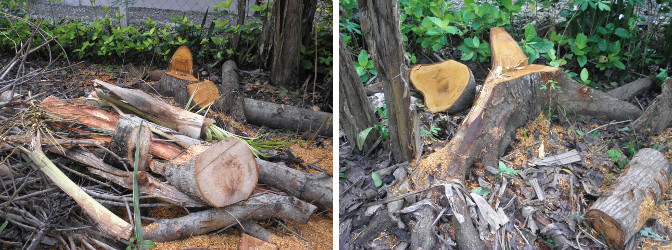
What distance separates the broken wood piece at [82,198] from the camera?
104 centimetres

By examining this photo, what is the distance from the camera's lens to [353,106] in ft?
4.30

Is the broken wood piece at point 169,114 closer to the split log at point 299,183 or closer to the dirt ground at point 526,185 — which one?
the split log at point 299,183

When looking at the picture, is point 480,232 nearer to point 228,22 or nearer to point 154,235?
point 154,235

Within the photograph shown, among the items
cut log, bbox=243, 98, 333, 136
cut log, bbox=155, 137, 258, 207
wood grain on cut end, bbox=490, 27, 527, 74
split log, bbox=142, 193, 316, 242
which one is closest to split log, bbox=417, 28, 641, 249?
wood grain on cut end, bbox=490, 27, 527, 74

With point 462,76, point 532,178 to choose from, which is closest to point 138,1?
point 462,76

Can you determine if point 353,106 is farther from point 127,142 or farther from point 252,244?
point 127,142

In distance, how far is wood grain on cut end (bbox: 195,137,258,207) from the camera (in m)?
1.11

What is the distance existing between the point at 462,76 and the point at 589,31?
20.8 inches

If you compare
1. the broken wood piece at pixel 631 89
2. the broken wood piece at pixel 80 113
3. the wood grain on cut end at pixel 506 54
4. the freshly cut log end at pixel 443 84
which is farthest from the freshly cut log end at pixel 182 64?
the broken wood piece at pixel 631 89

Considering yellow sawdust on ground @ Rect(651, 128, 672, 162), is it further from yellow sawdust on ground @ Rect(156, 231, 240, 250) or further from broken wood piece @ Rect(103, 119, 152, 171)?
broken wood piece @ Rect(103, 119, 152, 171)

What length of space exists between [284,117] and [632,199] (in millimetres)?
1101

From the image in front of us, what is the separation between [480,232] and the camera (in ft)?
3.63

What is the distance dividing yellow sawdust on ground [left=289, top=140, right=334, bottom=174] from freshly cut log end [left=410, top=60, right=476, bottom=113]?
370 mm

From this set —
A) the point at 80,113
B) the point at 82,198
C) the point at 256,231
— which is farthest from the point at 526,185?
the point at 80,113
